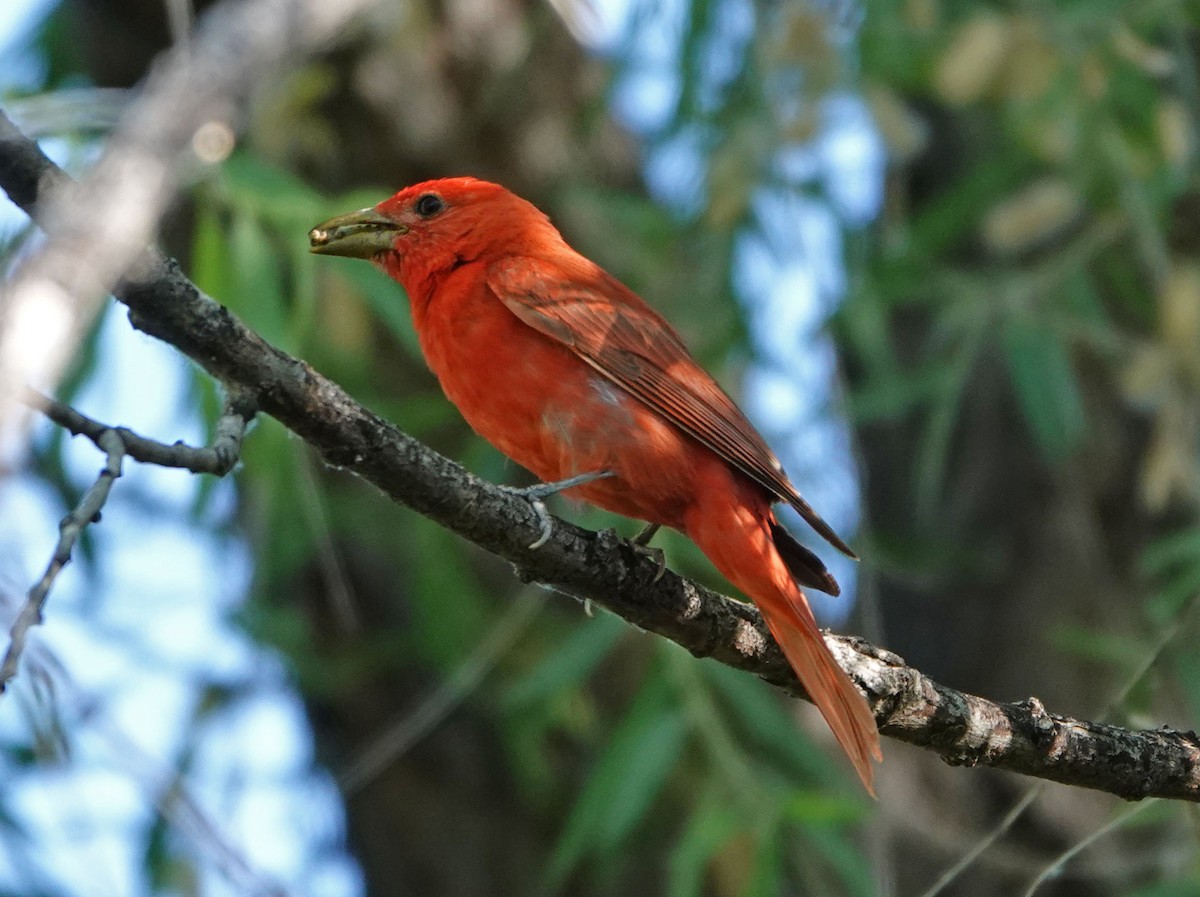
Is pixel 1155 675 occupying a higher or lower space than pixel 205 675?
lower

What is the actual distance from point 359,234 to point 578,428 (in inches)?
45.6

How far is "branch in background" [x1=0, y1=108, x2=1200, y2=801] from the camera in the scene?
2.56 meters

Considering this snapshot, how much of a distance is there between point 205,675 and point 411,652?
850 millimetres

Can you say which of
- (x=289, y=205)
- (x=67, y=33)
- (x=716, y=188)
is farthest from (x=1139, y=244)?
(x=67, y=33)

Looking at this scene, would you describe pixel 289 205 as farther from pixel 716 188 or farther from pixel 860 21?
pixel 860 21

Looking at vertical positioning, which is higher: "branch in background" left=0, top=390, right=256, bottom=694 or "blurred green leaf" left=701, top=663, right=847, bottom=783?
"branch in background" left=0, top=390, right=256, bottom=694

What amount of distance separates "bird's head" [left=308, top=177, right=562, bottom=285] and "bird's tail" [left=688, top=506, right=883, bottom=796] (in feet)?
3.55

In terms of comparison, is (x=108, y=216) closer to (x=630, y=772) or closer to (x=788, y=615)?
(x=788, y=615)

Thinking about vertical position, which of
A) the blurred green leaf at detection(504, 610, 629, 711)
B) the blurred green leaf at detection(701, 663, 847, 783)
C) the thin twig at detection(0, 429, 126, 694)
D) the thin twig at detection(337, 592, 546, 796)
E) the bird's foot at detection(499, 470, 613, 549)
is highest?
the thin twig at detection(0, 429, 126, 694)

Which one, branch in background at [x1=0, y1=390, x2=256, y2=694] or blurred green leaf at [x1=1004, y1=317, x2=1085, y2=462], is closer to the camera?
branch in background at [x1=0, y1=390, x2=256, y2=694]

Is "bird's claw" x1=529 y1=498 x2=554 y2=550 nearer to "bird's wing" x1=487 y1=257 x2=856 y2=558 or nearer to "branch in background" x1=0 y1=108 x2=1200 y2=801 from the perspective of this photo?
"branch in background" x1=0 y1=108 x2=1200 y2=801

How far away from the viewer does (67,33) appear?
7.14 meters

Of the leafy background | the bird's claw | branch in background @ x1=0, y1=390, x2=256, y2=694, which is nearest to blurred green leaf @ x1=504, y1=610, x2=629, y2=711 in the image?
the leafy background

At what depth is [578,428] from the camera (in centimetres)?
390
